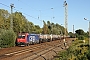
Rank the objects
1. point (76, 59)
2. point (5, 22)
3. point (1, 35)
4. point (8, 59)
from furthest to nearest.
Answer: point (5, 22)
point (1, 35)
point (8, 59)
point (76, 59)

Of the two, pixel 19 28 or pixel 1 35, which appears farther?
pixel 19 28

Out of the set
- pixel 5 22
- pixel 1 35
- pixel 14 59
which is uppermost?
pixel 5 22

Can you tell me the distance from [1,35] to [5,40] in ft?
5.92

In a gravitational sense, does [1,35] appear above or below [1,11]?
below

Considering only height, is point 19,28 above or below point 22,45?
above

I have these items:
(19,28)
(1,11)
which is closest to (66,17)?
→ (19,28)

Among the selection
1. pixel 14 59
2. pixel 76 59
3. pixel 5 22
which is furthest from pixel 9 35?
pixel 5 22

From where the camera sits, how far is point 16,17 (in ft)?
275

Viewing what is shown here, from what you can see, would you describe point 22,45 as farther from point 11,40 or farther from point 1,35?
point 1,35

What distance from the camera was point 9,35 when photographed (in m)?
41.5

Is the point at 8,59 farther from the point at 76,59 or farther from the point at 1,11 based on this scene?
the point at 1,11

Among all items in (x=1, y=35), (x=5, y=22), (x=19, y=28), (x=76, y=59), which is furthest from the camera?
(x=19, y=28)

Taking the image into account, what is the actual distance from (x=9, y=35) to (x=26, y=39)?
14.2 feet

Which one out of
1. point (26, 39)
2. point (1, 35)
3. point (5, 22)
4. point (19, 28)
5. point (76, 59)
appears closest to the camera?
point (76, 59)
